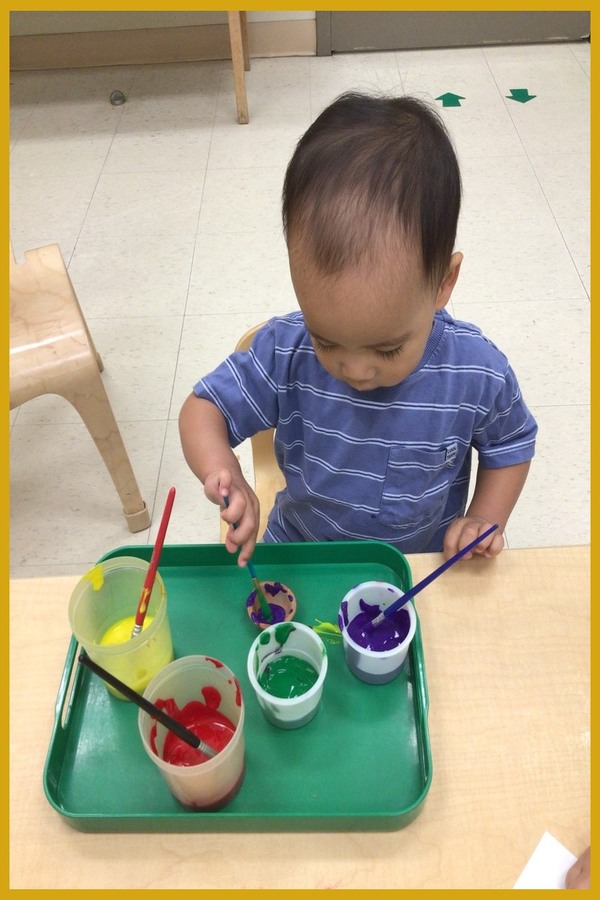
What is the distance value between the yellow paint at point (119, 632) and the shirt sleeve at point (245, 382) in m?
0.28

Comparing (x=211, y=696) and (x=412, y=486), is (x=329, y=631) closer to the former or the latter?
(x=211, y=696)

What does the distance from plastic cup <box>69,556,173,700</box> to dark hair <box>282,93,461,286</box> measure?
1.08 feet

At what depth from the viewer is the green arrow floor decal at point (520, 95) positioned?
275 cm

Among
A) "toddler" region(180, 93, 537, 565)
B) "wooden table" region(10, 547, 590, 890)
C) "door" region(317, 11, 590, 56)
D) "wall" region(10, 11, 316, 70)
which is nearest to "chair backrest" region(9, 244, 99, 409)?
A: "toddler" region(180, 93, 537, 565)

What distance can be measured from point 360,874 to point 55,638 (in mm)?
344

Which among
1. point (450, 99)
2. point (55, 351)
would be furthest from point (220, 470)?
point (450, 99)

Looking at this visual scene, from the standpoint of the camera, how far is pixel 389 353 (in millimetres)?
625

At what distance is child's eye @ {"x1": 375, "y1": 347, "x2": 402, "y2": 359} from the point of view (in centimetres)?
62

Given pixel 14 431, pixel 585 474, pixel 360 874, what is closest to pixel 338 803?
pixel 360 874

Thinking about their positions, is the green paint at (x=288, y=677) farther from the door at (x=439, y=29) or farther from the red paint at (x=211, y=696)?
the door at (x=439, y=29)

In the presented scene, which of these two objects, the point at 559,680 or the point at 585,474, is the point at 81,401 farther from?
the point at 585,474

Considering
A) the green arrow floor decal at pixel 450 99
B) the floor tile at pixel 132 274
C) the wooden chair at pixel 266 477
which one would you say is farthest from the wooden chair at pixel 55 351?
the green arrow floor decal at pixel 450 99

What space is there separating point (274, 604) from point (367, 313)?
0.96 ft

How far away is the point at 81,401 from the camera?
4.26 feet
